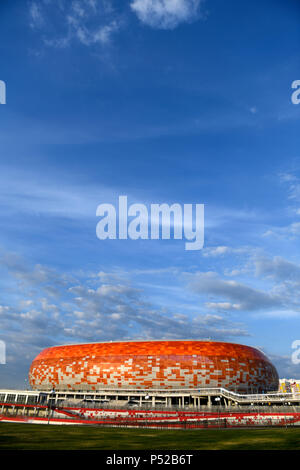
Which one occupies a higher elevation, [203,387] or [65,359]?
[65,359]

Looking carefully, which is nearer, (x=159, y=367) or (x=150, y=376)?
(x=150, y=376)

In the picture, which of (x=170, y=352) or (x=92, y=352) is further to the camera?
(x=92, y=352)

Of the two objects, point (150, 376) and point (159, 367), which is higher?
point (159, 367)

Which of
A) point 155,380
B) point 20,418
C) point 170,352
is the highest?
point 170,352

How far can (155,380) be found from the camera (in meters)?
77.9

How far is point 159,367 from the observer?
259ft

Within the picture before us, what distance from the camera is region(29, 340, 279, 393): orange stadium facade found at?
78250 millimetres

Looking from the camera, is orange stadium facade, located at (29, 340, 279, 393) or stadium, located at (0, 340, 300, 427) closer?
stadium, located at (0, 340, 300, 427)

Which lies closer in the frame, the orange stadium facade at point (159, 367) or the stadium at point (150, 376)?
the stadium at point (150, 376)

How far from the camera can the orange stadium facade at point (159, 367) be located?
78.2 metres

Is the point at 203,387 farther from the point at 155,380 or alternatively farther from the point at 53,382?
the point at 53,382
